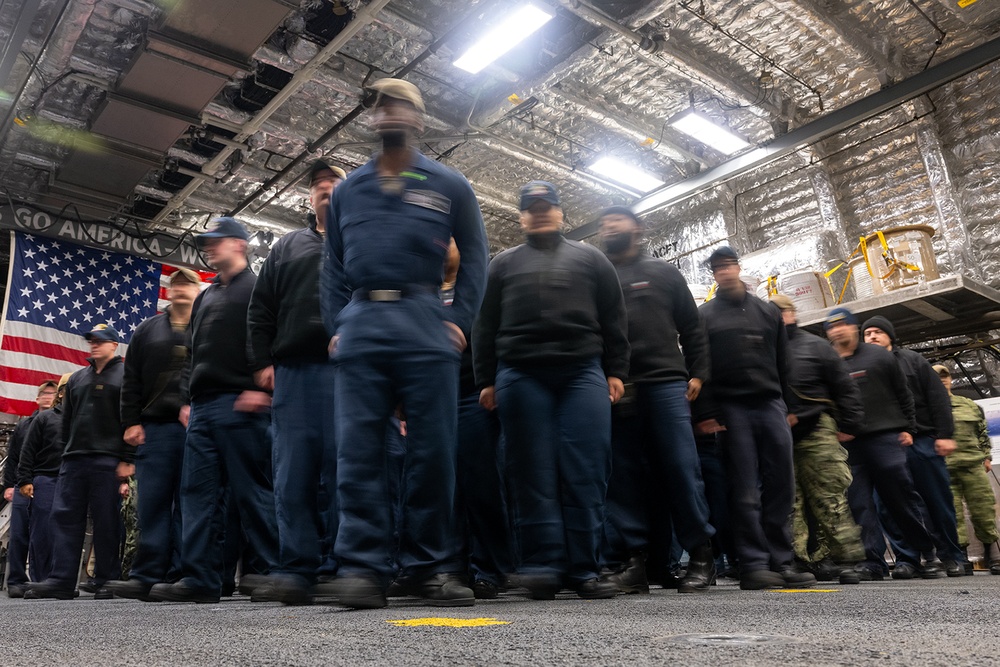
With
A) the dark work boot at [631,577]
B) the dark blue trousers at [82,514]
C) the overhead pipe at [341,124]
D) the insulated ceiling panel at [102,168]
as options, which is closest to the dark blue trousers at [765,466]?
the dark work boot at [631,577]

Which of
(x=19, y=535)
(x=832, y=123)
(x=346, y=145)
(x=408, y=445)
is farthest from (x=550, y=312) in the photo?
(x=346, y=145)

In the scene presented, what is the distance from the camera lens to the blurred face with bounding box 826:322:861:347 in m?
5.20

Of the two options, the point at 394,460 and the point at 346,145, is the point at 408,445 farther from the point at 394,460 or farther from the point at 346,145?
the point at 346,145

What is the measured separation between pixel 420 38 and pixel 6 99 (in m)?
4.47

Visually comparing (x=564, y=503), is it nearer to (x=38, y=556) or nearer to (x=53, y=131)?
(x=38, y=556)

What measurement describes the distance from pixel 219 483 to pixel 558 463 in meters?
1.45

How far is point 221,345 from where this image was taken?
3.32 m

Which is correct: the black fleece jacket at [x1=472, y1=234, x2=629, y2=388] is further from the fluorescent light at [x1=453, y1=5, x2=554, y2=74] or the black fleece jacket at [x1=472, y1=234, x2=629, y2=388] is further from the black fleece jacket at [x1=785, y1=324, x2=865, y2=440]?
the fluorescent light at [x1=453, y1=5, x2=554, y2=74]

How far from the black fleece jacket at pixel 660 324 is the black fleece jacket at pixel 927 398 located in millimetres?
2312

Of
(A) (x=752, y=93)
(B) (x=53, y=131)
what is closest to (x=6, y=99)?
(B) (x=53, y=131)

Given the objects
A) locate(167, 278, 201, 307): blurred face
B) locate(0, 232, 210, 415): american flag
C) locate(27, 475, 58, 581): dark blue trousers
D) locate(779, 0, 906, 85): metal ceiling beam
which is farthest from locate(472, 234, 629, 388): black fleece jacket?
locate(0, 232, 210, 415): american flag

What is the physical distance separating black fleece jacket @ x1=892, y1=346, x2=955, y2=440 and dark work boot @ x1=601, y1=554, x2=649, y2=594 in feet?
9.40

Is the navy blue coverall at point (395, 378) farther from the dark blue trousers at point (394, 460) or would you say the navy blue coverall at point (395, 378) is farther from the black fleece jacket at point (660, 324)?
the black fleece jacket at point (660, 324)

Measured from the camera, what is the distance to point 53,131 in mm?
8938
